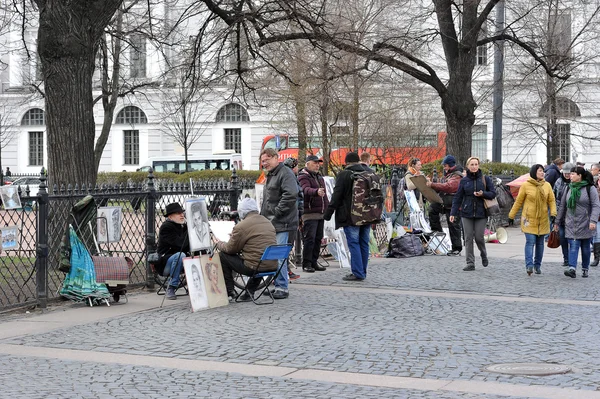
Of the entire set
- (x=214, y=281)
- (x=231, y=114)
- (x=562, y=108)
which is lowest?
(x=214, y=281)

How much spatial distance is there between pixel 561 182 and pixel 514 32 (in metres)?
7.87

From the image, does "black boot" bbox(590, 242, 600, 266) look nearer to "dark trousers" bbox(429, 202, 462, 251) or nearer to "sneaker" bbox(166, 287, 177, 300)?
"dark trousers" bbox(429, 202, 462, 251)

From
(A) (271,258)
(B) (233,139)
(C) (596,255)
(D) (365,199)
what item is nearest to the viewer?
(A) (271,258)

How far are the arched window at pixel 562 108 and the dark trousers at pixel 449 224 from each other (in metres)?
18.9

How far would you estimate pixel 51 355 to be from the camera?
857 cm

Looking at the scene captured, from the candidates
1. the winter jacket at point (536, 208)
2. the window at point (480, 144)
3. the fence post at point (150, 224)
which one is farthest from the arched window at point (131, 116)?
the fence post at point (150, 224)

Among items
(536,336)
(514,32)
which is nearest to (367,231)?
(536,336)

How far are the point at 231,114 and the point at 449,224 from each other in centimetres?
4096

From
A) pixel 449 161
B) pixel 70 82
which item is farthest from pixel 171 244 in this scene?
pixel 449 161

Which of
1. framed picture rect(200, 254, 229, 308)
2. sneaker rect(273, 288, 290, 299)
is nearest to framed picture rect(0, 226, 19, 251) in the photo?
framed picture rect(200, 254, 229, 308)

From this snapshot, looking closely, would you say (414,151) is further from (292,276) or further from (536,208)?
(292,276)

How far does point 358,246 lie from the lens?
1408 cm

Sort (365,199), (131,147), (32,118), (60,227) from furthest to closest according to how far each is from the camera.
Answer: (32,118)
(131,147)
(365,199)
(60,227)

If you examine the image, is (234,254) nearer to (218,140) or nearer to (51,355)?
(51,355)
